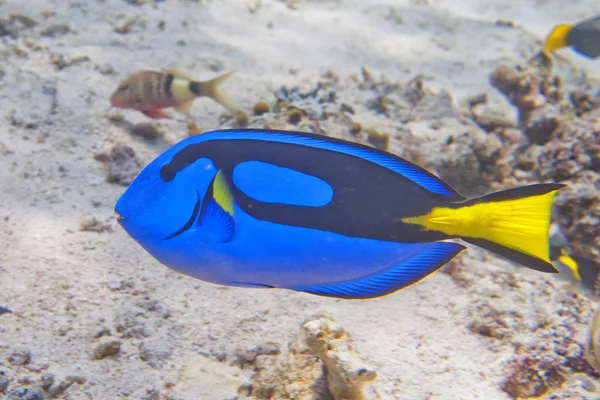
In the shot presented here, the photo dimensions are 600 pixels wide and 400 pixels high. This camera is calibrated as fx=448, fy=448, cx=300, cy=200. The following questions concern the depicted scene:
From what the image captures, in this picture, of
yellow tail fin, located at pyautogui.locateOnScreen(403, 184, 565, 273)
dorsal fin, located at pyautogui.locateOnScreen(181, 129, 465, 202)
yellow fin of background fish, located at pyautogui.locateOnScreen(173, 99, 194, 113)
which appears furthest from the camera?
yellow fin of background fish, located at pyautogui.locateOnScreen(173, 99, 194, 113)

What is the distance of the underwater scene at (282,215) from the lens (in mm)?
1331

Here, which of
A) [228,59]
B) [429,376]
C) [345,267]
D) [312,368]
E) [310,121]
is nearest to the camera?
[345,267]

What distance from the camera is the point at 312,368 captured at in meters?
2.25

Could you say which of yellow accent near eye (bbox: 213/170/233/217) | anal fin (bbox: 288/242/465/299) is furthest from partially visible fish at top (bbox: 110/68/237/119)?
anal fin (bbox: 288/242/465/299)

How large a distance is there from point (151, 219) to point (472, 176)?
3.44 m

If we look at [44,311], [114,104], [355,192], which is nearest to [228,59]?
[114,104]

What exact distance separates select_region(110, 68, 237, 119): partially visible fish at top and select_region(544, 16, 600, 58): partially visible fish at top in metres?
4.53

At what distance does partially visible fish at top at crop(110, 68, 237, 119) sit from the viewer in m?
3.99

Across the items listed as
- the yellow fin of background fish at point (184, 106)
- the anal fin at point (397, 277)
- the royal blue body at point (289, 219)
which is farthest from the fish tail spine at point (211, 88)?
the anal fin at point (397, 277)

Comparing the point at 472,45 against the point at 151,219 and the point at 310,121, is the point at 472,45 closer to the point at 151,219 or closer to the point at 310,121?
the point at 310,121

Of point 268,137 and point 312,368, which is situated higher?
point 268,137

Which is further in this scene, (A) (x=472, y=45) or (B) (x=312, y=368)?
(A) (x=472, y=45)

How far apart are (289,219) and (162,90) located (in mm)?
3096

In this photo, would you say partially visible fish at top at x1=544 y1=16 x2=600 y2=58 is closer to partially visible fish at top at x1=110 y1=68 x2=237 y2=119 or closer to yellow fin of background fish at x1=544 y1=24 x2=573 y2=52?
yellow fin of background fish at x1=544 y1=24 x2=573 y2=52
